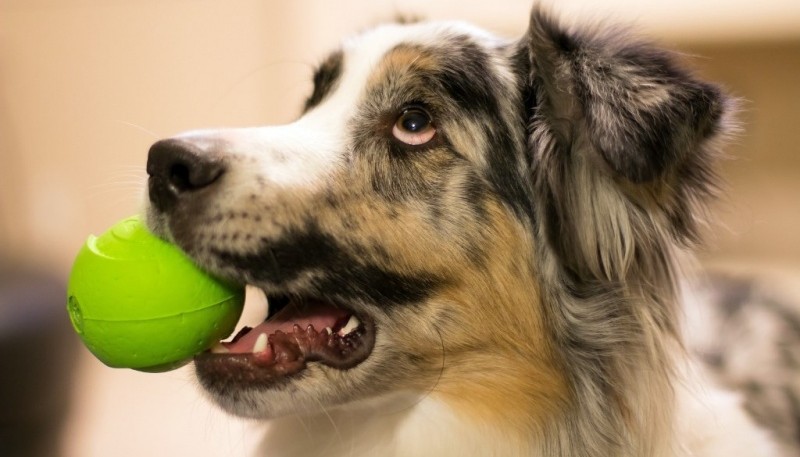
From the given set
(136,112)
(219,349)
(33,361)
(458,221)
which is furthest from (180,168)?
(136,112)

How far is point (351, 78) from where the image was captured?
1396 millimetres

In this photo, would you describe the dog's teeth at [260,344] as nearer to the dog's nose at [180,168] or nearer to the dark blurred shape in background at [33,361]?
the dog's nose at [180,168]

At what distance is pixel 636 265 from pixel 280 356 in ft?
2.02

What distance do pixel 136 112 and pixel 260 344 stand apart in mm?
1468

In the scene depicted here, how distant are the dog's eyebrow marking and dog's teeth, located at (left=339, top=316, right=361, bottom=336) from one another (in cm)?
48

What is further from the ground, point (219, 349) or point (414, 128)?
point (414, 128)

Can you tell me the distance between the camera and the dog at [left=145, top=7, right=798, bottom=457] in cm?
114

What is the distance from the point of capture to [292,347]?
120cm

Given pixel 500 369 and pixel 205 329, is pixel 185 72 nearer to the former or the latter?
pixel 205 329

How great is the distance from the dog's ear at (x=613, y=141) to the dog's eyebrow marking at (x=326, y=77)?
15.1 inches

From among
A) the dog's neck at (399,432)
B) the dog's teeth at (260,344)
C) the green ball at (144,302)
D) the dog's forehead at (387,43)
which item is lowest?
the dog's neck at (399,432)

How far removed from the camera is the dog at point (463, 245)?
1142mm

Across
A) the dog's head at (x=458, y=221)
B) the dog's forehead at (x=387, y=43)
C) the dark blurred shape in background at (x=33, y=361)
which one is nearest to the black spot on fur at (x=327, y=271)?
the dog's head at (x=458, y=221)

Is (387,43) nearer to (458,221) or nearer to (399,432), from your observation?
(458,221)
